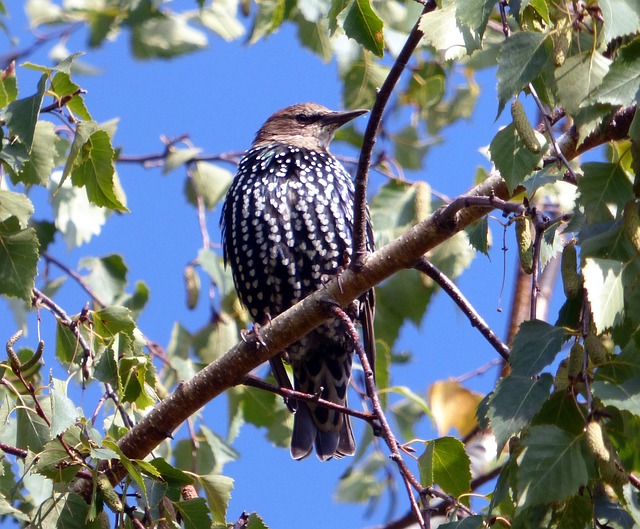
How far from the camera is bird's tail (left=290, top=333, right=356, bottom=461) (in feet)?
15.0

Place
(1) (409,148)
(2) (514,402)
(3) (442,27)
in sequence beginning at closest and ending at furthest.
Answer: (2) (514,402)
(3) (442,27)
(1) (409,148)

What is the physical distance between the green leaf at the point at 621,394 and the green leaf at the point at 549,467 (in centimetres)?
10

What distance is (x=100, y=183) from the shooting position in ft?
10.2

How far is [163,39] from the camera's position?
20.2 ft

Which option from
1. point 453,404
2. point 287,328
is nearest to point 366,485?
point 453,404

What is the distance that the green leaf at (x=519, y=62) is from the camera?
6.80ft

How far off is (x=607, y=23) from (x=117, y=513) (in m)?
1.59

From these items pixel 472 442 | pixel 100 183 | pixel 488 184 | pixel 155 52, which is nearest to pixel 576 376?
pixel 488 184

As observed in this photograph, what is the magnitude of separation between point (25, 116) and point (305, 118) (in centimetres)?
284

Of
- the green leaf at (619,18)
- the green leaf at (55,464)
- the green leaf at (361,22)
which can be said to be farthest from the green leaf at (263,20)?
the green leaf at (619,18)

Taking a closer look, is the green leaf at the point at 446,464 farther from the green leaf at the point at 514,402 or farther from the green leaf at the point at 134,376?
the green leaf at the point at 134,376

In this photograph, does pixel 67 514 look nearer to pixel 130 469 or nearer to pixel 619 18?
pixel 130 469

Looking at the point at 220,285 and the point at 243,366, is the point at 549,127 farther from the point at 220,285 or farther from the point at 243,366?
the point at 220,285

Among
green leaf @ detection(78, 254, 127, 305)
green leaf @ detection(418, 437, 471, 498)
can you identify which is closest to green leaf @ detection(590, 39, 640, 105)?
green leaf @ detection(418, 437, 471, 498)
